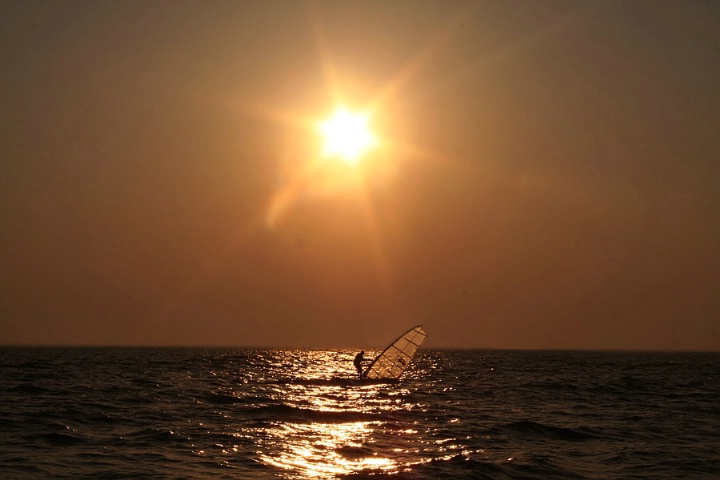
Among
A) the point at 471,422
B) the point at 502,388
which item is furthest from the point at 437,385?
the point at 471,422

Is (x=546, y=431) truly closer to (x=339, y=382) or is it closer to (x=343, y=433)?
(x=343, y=433)

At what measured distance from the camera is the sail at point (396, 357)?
45.5 meters

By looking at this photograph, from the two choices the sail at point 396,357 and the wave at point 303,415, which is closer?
the wave at point 303,415

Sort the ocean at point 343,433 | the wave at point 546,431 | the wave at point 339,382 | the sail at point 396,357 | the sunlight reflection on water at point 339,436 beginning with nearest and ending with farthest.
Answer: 1. the ocean at point 343,433
2. the sunlight reflection on water at point 339,436
3. the wave at point 546,431
4. the wave at point 339,382
5. the sail at point 396,357

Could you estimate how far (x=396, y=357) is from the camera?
47000 mm

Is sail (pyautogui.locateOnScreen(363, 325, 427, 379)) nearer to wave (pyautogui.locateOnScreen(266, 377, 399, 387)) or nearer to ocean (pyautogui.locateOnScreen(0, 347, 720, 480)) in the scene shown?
wave (pyautogui.locateOnScreen(266, 377, 399, 387))

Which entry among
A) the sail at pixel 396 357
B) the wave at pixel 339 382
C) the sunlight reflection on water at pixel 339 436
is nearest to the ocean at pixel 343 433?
the sunlight reflection on water at pixel 339 436

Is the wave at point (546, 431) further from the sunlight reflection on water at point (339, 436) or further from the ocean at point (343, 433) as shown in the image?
the sunlight reflection on water at point (339, 436)

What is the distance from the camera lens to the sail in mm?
45478

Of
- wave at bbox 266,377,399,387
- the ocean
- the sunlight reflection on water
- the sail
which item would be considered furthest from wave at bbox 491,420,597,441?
the sail

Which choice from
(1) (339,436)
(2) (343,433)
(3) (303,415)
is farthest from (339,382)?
(1) (339,436)

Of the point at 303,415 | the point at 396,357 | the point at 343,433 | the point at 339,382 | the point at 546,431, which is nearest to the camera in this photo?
the point at 343,433

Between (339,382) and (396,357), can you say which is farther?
(396,357)

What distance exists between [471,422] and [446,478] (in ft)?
31.1
